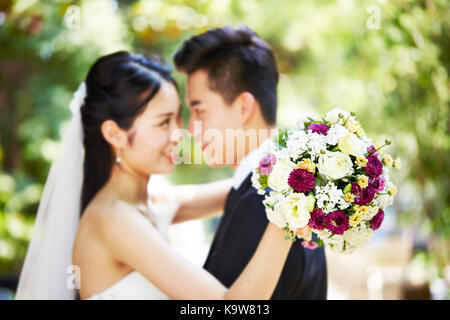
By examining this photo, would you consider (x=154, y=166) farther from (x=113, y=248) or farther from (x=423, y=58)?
(x=423, y=58)

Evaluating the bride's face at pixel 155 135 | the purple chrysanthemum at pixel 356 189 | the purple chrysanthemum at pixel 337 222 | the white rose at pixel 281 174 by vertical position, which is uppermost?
the bride's face at pixel 155 135

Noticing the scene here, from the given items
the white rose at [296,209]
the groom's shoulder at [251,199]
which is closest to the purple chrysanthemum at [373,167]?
the white rose at [296,209]

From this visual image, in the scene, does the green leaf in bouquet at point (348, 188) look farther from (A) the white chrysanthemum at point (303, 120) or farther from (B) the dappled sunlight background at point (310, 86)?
(B) the dappled sunlight background at point (310, 86)

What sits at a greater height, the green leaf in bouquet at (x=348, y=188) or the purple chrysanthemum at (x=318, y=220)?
the green leaf in bouquet at (x=348, y=188)

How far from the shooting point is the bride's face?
193cm

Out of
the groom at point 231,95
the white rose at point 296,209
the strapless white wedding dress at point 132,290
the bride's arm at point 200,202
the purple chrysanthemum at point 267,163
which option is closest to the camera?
the white rose at point 296,209

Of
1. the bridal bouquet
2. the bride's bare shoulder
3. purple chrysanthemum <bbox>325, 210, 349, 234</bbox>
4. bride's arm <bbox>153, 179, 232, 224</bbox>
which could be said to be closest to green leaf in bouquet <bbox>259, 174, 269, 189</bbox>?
the bridal bouquet

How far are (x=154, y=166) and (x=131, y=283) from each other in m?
0.51

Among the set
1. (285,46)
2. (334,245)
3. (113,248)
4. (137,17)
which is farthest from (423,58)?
(113,248)

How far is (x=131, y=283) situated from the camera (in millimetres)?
1869

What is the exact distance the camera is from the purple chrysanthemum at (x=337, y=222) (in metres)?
1.27

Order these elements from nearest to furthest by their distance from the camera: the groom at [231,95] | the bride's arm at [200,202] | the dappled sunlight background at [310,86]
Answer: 1. the groom at [231,95]
2. the bride's arm at [200,202]
3. the dappled sunlight background at [310,86]

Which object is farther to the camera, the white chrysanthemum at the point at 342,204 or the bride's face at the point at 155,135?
the bride's face at the point at 155,135

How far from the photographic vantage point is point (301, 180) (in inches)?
50.4
